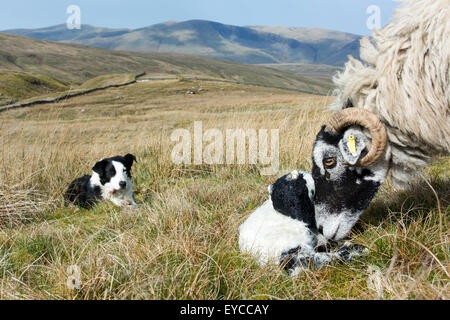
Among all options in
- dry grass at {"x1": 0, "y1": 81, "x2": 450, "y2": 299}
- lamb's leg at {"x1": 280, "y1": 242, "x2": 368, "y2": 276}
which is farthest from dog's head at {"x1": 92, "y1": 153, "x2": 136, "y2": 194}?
lamb's leg at {"x1": 280, "y1": 242, "x2": 368, "y2": 276}

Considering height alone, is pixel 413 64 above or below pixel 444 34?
below

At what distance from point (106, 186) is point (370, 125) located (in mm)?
5100

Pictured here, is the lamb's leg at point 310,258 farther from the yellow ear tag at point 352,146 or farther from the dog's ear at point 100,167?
the dog's ear at point 100,167

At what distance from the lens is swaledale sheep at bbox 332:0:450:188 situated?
9.86 feet

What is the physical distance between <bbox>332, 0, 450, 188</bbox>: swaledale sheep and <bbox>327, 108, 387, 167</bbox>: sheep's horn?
21cm

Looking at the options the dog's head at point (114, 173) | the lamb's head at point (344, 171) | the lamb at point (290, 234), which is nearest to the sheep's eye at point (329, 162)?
the lamb's head at point (344, 171)

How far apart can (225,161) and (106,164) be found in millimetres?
2580

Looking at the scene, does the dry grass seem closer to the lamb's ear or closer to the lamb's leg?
the lamb's leg

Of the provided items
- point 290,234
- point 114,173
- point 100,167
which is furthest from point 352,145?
point 100,167

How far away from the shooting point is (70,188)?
7113 mm

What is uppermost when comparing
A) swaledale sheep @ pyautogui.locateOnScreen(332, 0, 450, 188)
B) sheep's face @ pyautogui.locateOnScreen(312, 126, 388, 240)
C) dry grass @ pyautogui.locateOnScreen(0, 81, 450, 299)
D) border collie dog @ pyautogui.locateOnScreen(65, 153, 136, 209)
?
swaledale sheep @ pyautogui.locateOnScreen(332, 0, 450, 188)
